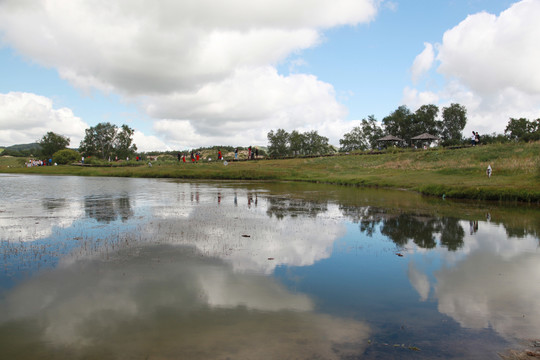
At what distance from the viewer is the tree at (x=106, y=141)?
13362cm

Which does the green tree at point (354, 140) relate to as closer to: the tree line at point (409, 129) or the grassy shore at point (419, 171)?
the tree line at point (409, 129)

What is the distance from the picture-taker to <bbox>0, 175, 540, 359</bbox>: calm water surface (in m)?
6.00

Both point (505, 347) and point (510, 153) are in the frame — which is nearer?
point (505, 347)

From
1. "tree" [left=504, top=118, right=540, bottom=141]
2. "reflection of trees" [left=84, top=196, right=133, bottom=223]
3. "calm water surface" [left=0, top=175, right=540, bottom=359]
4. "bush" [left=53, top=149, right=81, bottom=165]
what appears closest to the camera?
"calm water surface" [left=0, top=175, right=540, bottom=359]

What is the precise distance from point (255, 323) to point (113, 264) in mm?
5511

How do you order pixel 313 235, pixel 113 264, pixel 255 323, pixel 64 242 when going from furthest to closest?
1. pixel 313 235
2. pixel 64 242
3. pixel 113 264
4. pixel 255 323

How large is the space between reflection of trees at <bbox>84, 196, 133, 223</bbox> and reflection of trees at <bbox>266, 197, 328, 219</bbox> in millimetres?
8329

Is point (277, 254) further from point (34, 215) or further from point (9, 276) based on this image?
point (34, 215)

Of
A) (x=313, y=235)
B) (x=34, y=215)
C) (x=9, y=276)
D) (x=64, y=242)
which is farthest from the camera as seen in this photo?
(x=34, y=215)

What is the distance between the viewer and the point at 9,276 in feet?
29.6

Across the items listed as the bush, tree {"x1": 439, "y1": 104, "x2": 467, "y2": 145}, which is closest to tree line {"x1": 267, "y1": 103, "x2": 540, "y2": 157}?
tree {"x1": 439, "y1": 104, "x2": 467, "y2": 145}

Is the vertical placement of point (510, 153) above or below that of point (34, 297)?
above

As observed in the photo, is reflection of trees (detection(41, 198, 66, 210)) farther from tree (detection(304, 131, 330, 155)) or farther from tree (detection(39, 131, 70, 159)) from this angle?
tree (detection(39, 131, 70, 159))

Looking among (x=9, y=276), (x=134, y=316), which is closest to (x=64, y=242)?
(x=9, y=276)
